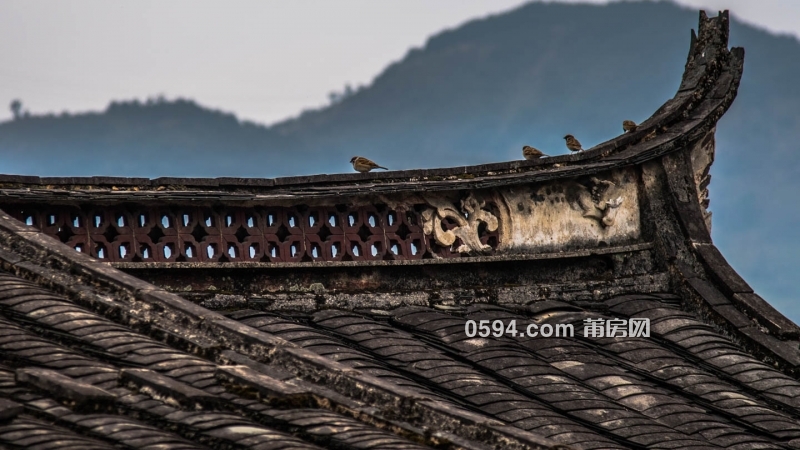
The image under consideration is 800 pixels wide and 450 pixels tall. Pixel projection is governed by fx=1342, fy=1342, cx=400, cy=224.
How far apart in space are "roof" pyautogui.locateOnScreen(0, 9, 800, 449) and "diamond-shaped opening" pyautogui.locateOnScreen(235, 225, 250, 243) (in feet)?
0.07

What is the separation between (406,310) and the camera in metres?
9.86

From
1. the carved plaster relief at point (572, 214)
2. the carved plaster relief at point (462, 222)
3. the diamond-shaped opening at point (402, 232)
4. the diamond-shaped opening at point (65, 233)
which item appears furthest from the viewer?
the carved plaster relief at point (572, 214)

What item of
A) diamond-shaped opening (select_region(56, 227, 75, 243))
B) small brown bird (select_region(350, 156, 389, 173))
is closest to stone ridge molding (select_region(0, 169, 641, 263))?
diamond-shaped opening (select_region(56, 227, 75, 243))

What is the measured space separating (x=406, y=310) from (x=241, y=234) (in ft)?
4.36

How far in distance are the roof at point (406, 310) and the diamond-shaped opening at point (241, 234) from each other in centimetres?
2

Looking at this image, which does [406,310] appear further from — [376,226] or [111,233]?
[111,233]

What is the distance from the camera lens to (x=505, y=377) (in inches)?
352

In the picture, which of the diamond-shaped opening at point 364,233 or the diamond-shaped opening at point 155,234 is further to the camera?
the diamond-shaped opening at point 364,233

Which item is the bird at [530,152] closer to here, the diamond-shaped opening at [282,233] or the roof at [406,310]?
the roof at [406,310]

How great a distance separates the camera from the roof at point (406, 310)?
654 centimetres

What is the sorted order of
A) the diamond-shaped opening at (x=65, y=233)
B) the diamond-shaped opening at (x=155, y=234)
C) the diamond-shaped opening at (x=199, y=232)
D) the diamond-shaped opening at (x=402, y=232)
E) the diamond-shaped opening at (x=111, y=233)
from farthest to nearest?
the diamond-shaped opening at (x=402, y=232)
the diamond-shaped opening at (x=199, y=232)
the diamond-shaped opening at (x=155, y=234)
the diamond-shaped opening at (x=111, y=233)
the diamond-shaped opening at (x=65, y=233)

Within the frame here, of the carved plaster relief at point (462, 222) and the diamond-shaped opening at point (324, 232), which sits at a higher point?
the carved plaster relief at point (462, 222)

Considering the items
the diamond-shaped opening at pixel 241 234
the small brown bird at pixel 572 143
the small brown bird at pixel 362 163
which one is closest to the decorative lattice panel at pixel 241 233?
the diamond-shaped opening at pixel 241 234

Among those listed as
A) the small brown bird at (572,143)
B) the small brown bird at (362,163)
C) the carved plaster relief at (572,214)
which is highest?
the small brown bird at (572,143)
